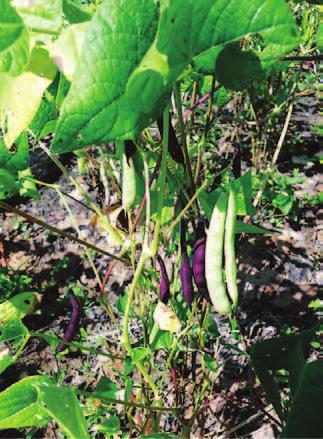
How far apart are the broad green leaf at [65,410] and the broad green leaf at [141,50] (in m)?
0.25

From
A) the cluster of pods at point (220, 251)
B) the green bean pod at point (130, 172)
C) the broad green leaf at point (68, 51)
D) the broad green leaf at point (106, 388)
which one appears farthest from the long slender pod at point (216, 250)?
the broad green leaf at point (106, 388)

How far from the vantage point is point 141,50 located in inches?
14.0

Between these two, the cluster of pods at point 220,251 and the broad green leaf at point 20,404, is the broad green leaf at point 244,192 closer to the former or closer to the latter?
→ the cluster of pods at point 220,251

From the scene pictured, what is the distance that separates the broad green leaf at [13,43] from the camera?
0.33 metres

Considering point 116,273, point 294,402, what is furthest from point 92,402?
point 294,402

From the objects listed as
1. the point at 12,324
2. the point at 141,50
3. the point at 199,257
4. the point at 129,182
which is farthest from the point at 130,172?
the point at 12,324

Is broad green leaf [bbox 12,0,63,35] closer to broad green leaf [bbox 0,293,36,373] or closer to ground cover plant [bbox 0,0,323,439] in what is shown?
ground cover plant [bbox 0,0,323,439]

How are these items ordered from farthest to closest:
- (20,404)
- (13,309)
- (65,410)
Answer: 1. (13,309)
2. (20,404)
3. (65,410)

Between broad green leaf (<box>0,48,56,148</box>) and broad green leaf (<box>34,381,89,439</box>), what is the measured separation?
26 centimetres

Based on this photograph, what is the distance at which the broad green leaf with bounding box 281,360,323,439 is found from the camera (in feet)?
1.72

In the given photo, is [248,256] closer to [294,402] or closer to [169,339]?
[169,339]

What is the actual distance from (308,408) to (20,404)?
34 cm

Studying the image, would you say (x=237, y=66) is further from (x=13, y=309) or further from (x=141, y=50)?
(x=13, y=309)

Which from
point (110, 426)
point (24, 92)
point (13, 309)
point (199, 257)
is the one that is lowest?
point (110, 426)
